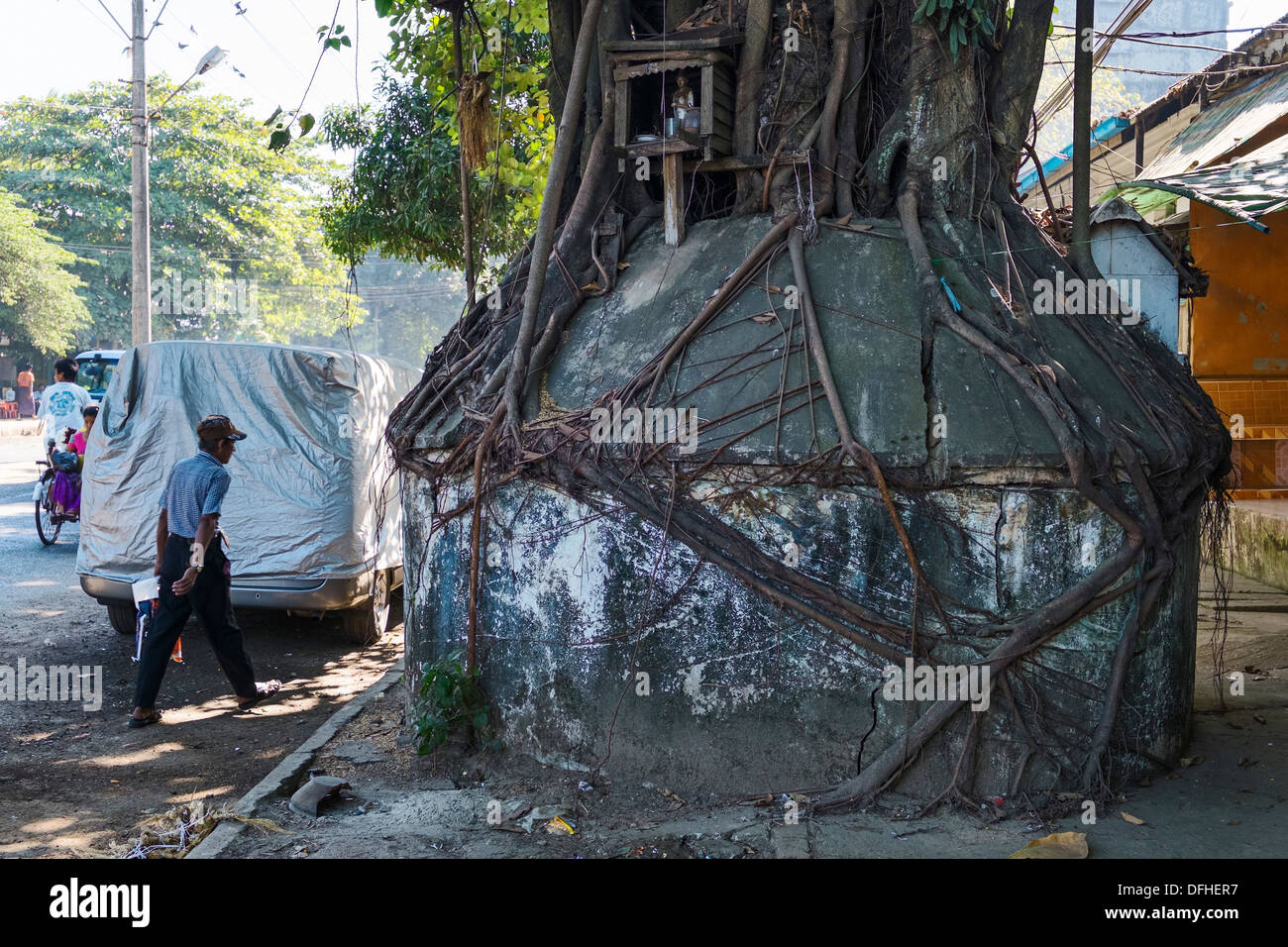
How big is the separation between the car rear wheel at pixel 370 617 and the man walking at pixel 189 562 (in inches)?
71.7

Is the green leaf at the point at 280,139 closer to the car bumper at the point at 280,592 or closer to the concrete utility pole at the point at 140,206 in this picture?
the car bumper at the point at 280,592

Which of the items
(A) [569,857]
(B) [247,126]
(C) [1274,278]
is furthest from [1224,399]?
(B) [247,126]

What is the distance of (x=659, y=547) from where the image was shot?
15.8 feet

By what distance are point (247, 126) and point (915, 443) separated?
98.0 feet

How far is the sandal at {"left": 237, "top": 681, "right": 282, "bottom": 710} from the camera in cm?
682

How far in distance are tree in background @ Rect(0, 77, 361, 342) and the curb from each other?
78.9 feet

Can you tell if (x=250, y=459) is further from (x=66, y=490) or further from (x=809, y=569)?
(x=809, y=569)

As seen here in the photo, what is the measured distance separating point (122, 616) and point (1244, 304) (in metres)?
11.4

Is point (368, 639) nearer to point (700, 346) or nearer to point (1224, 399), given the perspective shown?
point (700, 346)

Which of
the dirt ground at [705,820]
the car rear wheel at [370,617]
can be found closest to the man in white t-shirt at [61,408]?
the car rear wheel at [370,617]

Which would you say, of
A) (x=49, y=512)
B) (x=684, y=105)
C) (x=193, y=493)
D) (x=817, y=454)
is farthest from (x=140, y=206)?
(x=817, y=454)

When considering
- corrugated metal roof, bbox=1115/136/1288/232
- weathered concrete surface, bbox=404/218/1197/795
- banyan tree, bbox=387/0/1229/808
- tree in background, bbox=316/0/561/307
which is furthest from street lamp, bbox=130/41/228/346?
corrugated metal roof, bbox=1115/136/1288/232

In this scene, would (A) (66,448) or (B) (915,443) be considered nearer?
(B) (915,443)

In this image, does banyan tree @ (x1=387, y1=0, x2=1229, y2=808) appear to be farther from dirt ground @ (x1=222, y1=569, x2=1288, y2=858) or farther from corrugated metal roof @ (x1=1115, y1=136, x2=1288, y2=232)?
corrugated metal roof @ (x1=1115, y1=136, x2=1288, y2=232)
